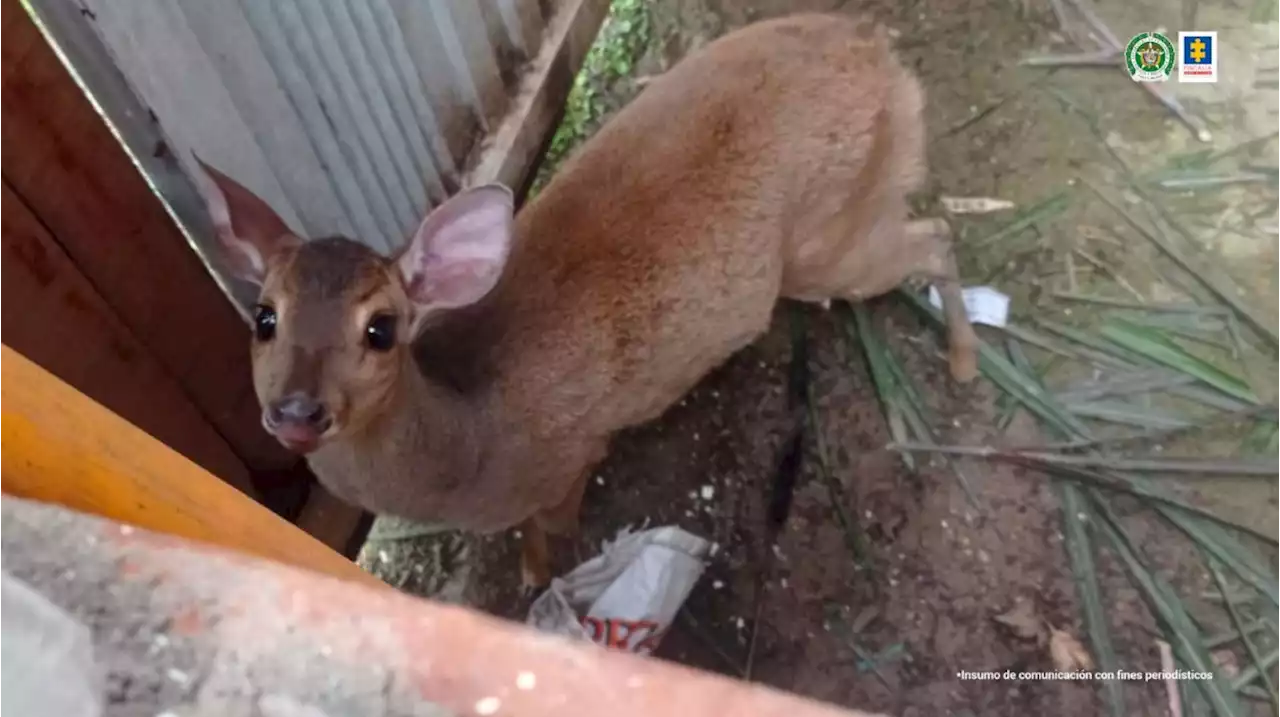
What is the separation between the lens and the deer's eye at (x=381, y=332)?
1.68m

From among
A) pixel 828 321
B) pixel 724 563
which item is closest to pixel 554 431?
pixel 724 563

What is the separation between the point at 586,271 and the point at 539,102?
1072 millimetres

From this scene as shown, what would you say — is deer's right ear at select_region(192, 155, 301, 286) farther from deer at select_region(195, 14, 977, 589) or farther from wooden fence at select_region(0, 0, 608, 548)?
wooden fence at select_region(0, 0, 608, 548)

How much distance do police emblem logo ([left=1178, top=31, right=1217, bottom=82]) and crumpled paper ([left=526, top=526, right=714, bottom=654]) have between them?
1.97 meters

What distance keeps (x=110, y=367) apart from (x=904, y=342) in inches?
72.6

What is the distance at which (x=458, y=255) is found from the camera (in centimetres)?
182

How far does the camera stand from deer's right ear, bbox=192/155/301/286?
166cm

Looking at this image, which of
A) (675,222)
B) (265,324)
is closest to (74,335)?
(265,324)

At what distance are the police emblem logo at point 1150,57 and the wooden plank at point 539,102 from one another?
1.54 meters

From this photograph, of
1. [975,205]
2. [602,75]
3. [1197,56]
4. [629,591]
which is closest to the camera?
[629,591]

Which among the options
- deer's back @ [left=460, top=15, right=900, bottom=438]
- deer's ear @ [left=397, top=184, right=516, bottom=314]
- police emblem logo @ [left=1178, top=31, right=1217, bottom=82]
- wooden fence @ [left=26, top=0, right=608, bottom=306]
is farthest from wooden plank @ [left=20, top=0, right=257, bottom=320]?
police emblem logo @ [left=1178, top=31, right=1217, bottom=82]

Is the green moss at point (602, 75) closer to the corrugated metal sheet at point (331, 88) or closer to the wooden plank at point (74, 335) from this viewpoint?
the corrugated metal sheet at point (331, 88)

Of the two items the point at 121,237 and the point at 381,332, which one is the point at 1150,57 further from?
the point at 121,237

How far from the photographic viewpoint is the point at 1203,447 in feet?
8.50
